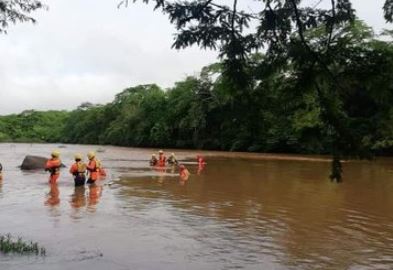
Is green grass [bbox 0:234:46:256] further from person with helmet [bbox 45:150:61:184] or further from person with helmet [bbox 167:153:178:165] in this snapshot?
person with helmet [bbox 167:153:178:165]

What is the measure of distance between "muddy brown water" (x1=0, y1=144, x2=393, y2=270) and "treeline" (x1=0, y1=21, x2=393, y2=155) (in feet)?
6.42

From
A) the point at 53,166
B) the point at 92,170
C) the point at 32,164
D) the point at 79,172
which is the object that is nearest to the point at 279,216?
the point at 79,172

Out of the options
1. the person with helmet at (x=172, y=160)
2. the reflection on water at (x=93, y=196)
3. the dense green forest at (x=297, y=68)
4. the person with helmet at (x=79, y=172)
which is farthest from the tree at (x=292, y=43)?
the person with helmet at (x=172, y=160)

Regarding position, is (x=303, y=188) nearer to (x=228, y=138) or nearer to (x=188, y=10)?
(x=188, y=10)

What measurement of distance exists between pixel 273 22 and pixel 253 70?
0.50 metres

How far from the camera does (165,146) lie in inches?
3248

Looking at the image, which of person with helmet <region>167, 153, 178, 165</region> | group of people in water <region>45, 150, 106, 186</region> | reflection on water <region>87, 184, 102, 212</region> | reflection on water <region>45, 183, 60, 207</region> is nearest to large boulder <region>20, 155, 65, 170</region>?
person with helmet <region>167, 153, 178, 165</region>

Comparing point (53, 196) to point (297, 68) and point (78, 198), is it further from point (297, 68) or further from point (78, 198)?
point (297, 68)

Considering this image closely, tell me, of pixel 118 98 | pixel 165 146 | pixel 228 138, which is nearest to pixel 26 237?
pixel 228 138

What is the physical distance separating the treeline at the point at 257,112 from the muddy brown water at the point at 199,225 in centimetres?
196

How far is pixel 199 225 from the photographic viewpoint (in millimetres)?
12711

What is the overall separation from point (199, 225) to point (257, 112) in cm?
721

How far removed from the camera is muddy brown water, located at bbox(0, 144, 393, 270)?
945 cm

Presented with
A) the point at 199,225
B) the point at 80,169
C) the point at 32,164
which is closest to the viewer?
the point at 199,225
